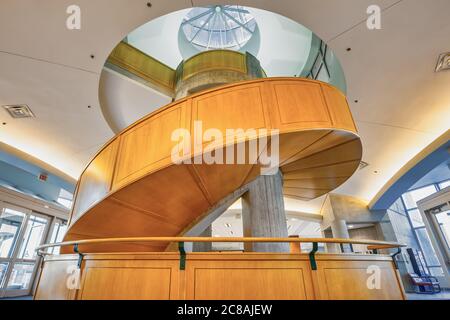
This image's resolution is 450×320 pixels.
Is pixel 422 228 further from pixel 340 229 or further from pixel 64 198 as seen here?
pixel 64 198

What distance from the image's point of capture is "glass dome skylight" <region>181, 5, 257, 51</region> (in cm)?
796

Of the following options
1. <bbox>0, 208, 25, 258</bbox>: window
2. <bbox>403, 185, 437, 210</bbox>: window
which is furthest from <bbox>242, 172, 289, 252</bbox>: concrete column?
<bbox>403, 185, 437, 210</bbox>: window

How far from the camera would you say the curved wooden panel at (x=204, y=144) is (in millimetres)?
3264

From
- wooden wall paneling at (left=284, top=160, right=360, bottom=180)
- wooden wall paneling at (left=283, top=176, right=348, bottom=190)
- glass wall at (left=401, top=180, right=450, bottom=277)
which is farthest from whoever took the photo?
glass wall at (left=401, top=180, right=450, bottom=277)

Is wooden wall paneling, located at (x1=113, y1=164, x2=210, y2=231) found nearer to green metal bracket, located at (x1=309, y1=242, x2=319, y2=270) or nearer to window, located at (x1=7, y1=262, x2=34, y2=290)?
green metal bracket, located at (x1=309, y1=242, x2=319, y2=270)

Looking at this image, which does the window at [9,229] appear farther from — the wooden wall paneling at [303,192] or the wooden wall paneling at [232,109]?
the wooden wall paneling at [303,192]

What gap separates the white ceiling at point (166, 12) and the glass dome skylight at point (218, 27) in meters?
4.32

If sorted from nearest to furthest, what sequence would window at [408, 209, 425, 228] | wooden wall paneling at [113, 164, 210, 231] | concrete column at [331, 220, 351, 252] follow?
wooden wall paneling at [113, 164, 210, 231] → concrete column at [331, 220, 351, 252] → window at [408, 209, 425, 228]

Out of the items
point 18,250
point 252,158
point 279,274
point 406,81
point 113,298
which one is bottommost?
point 113,298

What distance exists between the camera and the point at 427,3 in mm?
3680

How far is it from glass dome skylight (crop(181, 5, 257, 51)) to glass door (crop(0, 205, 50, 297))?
7.98 m

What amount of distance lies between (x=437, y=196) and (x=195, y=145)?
26.3 ft

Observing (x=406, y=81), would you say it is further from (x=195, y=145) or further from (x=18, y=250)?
(x=18, y=250)

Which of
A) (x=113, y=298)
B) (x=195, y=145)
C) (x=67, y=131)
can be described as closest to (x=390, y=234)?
(x=195, y=145)
